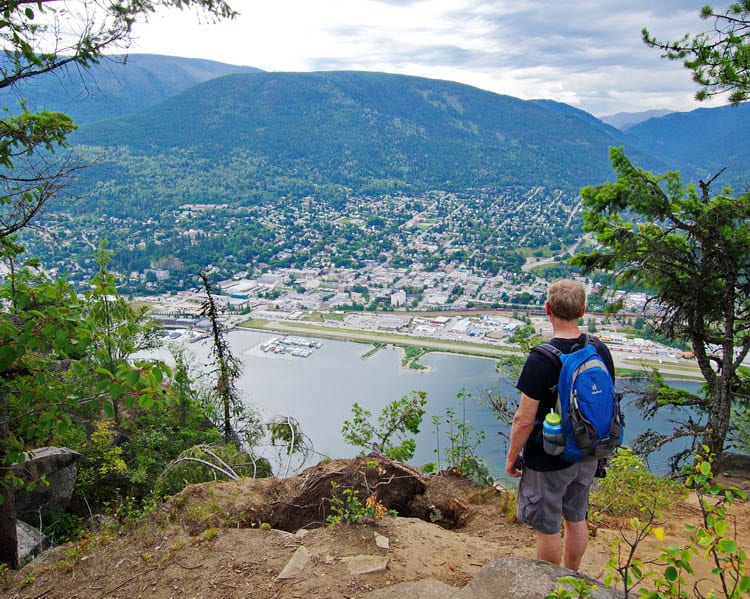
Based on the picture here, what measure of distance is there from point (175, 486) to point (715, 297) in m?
7.02

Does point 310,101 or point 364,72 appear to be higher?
point 364,72

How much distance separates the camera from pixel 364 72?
130375mm

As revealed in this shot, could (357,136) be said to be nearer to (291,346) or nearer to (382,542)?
(291,346)

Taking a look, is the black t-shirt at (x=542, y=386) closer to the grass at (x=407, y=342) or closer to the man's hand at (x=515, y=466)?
the man's hand at (x=515, y=466)

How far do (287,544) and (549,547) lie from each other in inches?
61.5

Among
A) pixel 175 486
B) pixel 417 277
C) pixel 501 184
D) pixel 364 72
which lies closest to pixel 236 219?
pixel 417 277

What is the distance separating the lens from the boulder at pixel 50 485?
5.64m

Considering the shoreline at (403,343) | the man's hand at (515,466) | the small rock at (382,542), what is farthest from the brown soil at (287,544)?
the shoreline at (403,343)

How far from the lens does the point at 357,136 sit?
4220 inches

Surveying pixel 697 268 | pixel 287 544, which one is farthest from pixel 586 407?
pixel 697 268

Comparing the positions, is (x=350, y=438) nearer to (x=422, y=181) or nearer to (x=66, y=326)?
(x=66, y=326)

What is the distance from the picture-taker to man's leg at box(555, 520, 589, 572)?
8.39 feet

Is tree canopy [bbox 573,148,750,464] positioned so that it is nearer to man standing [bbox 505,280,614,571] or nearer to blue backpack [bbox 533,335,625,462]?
man standing [bbox 505,280,614,571]

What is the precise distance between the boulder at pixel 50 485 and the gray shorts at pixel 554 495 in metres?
5.38
